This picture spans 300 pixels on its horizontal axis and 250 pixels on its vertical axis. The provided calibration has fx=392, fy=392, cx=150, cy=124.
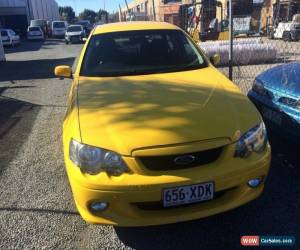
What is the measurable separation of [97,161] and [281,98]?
8.24ft

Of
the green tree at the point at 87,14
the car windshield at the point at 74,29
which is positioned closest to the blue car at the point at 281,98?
the car windshield at the point at 74,29

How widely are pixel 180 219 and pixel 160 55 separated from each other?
2367mm

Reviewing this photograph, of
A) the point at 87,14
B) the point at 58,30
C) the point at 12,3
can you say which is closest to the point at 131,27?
the point at 58,30

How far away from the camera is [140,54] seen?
4742mm

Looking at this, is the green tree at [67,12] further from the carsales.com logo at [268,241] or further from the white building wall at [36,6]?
the carsales.com logo at [268,241]

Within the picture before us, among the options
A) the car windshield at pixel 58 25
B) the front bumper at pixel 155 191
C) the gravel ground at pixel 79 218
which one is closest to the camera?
the front bumper at pixel 155 191

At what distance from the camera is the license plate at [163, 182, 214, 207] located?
289 centimetres

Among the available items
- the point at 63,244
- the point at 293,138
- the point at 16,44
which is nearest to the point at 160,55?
the point at 293,138

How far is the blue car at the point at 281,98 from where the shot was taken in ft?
13.9

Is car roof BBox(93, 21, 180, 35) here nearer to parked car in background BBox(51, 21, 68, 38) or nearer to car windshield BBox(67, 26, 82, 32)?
car windshield BBox(67, 26, 82, 32)

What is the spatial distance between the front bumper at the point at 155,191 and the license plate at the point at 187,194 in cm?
4

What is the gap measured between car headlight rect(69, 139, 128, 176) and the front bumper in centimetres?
5

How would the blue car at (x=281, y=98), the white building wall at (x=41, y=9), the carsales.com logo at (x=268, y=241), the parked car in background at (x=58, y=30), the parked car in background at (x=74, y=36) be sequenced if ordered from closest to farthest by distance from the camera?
1. the carsales.com logo at (x=268, y=241)
2. the blue car at (x=281, y=98)
3. the parked car in background at (x=74, y=36)
4. the parked car in background at (x=58, y=30)
5. the white building wall at (x=41, y=9)

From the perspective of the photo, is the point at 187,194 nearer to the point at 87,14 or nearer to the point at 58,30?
the point at 58,30
